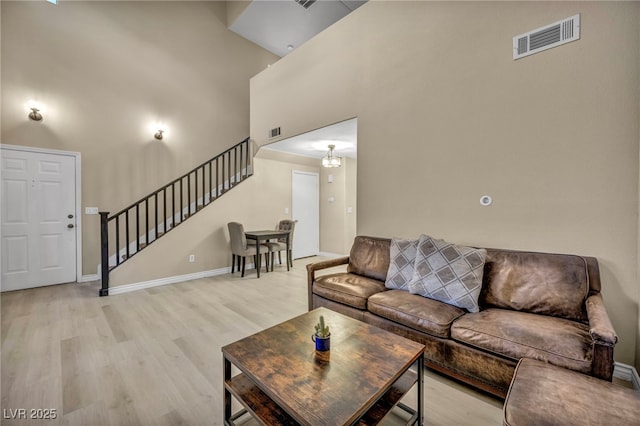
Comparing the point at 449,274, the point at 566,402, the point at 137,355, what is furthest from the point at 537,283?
the point at 137,355

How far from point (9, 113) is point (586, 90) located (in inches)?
262

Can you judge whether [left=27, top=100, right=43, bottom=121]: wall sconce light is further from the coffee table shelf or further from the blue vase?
the blue vase

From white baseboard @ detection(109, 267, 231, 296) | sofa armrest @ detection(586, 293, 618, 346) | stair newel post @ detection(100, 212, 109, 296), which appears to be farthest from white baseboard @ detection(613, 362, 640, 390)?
stair newel post @ detection(100, 212, 109, 296)

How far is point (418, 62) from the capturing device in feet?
9.75

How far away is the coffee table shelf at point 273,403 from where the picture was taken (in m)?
1.23

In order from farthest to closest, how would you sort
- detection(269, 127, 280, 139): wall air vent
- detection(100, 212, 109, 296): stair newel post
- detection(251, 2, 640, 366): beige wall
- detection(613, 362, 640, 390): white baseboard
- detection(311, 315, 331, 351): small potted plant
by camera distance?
detection(269, 127, 280, 139): wall air vent, detection(100, 212, 109, 296): stair newel post, detection(251, 2, 640, 366): beige wall, detection(613, 362, 640, 390): white baseboard, detection(311, 315, 331, 351): small potted plant

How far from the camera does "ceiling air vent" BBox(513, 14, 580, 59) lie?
→ 82.9 inches

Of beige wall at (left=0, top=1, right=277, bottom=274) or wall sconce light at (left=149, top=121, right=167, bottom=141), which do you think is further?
wall sconce light at (left=149, top=121, right=167, bottom=141)

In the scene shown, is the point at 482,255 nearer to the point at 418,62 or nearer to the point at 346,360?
the point at 346,360

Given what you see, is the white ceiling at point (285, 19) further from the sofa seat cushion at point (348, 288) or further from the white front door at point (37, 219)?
the sofa seat cushion at point (348, 288)

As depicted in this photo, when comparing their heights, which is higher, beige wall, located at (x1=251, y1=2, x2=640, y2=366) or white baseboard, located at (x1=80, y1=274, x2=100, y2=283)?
beige wall, located at (x1=251, y1=2, x2=640, y2=366)

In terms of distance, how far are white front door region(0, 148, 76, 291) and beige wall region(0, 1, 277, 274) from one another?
0.20m

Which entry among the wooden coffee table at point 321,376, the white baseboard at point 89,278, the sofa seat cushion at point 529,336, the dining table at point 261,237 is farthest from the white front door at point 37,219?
the sofa seat cushion at point 529,336

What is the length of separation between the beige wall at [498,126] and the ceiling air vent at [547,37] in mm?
50
